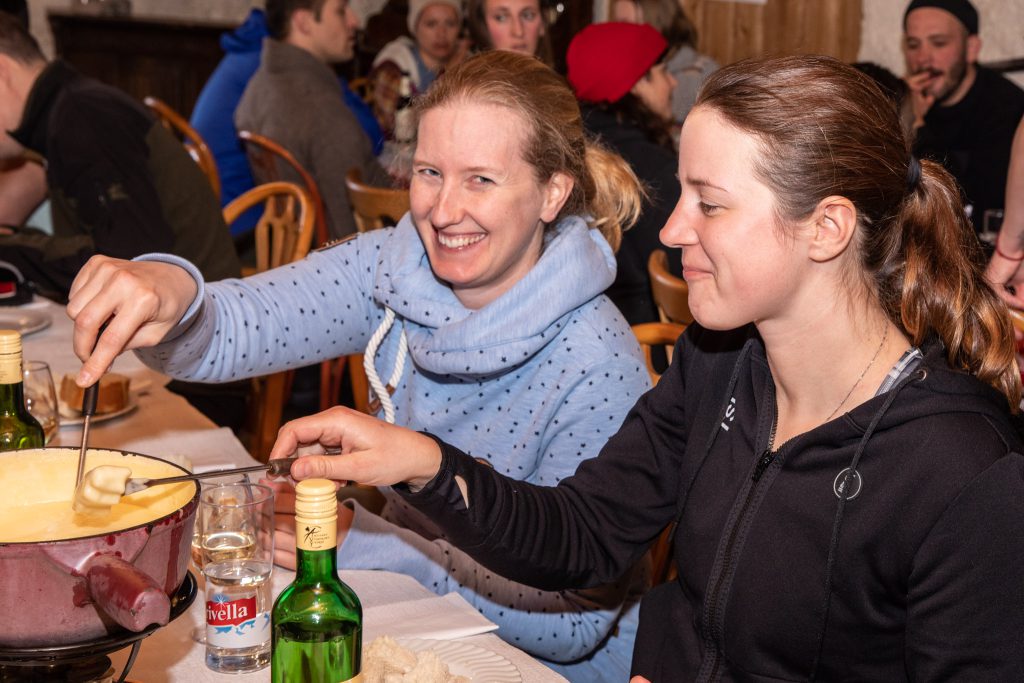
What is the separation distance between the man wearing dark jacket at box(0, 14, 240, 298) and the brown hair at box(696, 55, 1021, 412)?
1.69m

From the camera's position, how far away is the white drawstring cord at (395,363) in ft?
5.40

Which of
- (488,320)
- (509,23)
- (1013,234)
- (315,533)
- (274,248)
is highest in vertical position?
(509,23)

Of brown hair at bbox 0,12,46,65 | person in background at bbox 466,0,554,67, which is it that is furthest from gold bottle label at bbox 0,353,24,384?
person in background at bbox 466,0,554,67

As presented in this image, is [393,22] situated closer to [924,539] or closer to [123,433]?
[123,433]

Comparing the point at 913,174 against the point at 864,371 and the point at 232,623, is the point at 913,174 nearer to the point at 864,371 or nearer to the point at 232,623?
the point at 864,371

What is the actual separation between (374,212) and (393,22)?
5229 mm

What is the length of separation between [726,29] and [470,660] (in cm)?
503

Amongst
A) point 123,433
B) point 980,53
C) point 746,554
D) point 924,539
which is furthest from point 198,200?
point 980,53

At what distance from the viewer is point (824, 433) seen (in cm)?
111

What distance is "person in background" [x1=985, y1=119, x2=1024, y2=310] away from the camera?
2.39 m

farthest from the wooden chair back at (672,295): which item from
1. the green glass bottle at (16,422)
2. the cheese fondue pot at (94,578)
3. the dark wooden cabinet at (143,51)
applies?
the dark wooden cabinet at (143,51)

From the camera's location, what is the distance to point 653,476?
135 cm

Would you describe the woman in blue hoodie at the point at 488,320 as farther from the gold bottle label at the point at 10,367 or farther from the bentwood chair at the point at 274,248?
the bentwood chair at the point at 274,248

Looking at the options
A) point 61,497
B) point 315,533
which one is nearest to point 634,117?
point 61,497
